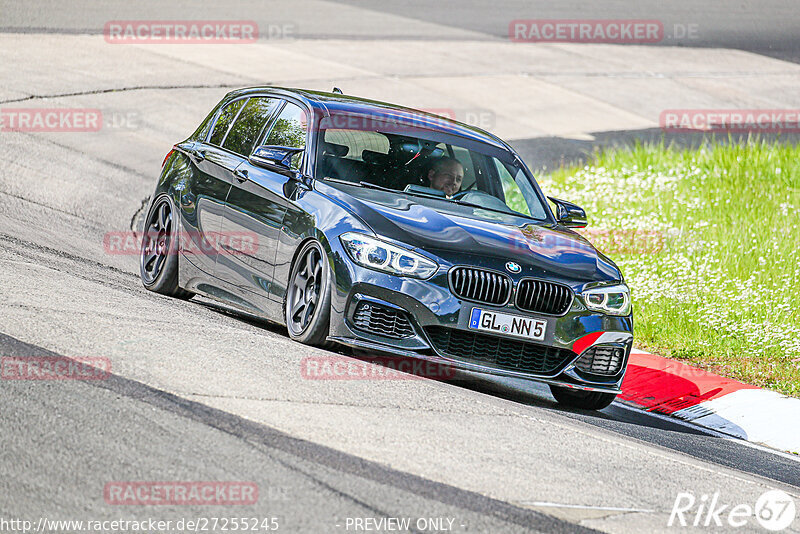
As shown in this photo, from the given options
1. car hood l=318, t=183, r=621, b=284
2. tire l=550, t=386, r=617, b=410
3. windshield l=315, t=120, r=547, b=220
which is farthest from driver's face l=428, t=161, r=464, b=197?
tire l=550, t=386, r=617, b=410

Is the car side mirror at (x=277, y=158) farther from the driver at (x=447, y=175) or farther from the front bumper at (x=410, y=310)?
the front bumper at (x=410, y=310)

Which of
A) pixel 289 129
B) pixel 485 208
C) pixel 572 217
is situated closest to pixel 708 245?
pixel 572 217

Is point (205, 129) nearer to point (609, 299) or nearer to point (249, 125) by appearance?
point (249, 125)

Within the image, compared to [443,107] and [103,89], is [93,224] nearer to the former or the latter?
[103,89]

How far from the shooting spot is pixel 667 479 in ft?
20.1

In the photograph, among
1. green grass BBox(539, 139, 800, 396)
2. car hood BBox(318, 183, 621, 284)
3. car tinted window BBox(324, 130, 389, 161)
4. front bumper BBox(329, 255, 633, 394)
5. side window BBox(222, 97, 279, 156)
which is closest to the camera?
front bumper BBox(329, 255, 633, 394)

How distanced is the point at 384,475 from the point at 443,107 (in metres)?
16.0

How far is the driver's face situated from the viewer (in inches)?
344

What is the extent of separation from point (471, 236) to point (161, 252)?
321 centimetres

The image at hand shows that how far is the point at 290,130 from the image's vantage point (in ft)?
29.4

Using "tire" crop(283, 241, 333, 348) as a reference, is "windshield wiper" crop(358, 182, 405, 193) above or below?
above

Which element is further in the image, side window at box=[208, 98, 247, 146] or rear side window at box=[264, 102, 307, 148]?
side window at box=[208, 98, 247, 146]

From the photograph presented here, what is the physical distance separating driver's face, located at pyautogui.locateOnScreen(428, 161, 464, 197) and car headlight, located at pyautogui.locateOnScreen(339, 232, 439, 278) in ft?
4.47

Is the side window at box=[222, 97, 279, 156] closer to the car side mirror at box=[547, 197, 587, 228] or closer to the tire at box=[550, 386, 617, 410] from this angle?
the car side mirror at box=[547, 197, 587, 228]
